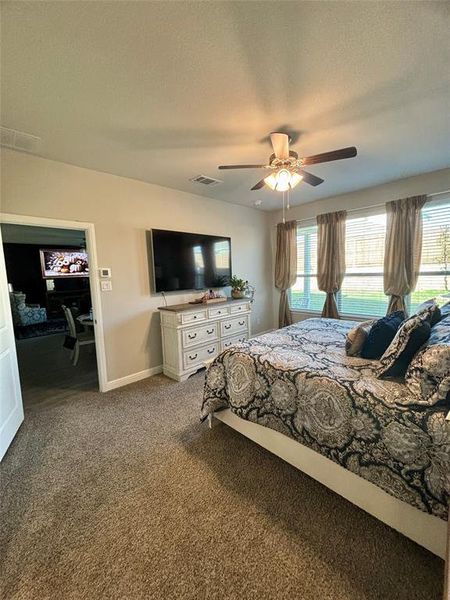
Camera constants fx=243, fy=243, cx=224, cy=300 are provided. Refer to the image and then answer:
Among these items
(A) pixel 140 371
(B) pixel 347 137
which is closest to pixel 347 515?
(A) pixel 140 371

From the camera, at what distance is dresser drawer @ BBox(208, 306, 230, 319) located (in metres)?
3.58

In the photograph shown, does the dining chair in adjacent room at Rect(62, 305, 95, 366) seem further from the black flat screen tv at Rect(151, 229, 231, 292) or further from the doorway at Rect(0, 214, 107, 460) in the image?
the black flat screen tv at Rect(151, 229, 231, 292)

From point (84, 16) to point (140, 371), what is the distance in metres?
3.24

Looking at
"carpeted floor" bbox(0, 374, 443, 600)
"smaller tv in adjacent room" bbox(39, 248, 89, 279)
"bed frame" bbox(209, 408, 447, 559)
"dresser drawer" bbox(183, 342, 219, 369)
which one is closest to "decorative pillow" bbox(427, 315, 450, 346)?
"bed frame" bbox(209, 408, 447, 559)

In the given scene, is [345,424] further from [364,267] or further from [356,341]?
[364,267]

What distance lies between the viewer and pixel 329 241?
13.9 feet

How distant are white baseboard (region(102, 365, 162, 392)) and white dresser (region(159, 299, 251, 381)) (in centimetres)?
17

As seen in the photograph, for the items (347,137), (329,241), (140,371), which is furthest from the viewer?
(329,241)

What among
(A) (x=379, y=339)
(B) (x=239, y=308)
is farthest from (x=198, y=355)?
(A) (x=379, y=339)

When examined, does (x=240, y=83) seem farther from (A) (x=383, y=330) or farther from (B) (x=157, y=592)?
(B) (x=157, y=592)

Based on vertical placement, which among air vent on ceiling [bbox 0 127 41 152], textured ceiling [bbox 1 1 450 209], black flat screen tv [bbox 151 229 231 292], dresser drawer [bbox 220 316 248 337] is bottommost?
dresser drawer [bbox 220 316 248 337]

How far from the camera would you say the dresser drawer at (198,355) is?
10.7ft

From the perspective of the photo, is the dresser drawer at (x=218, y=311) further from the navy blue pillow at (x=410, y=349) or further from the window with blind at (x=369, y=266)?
the navy blue pillow at (x=410, y=349)

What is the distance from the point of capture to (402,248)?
351 centimetres
